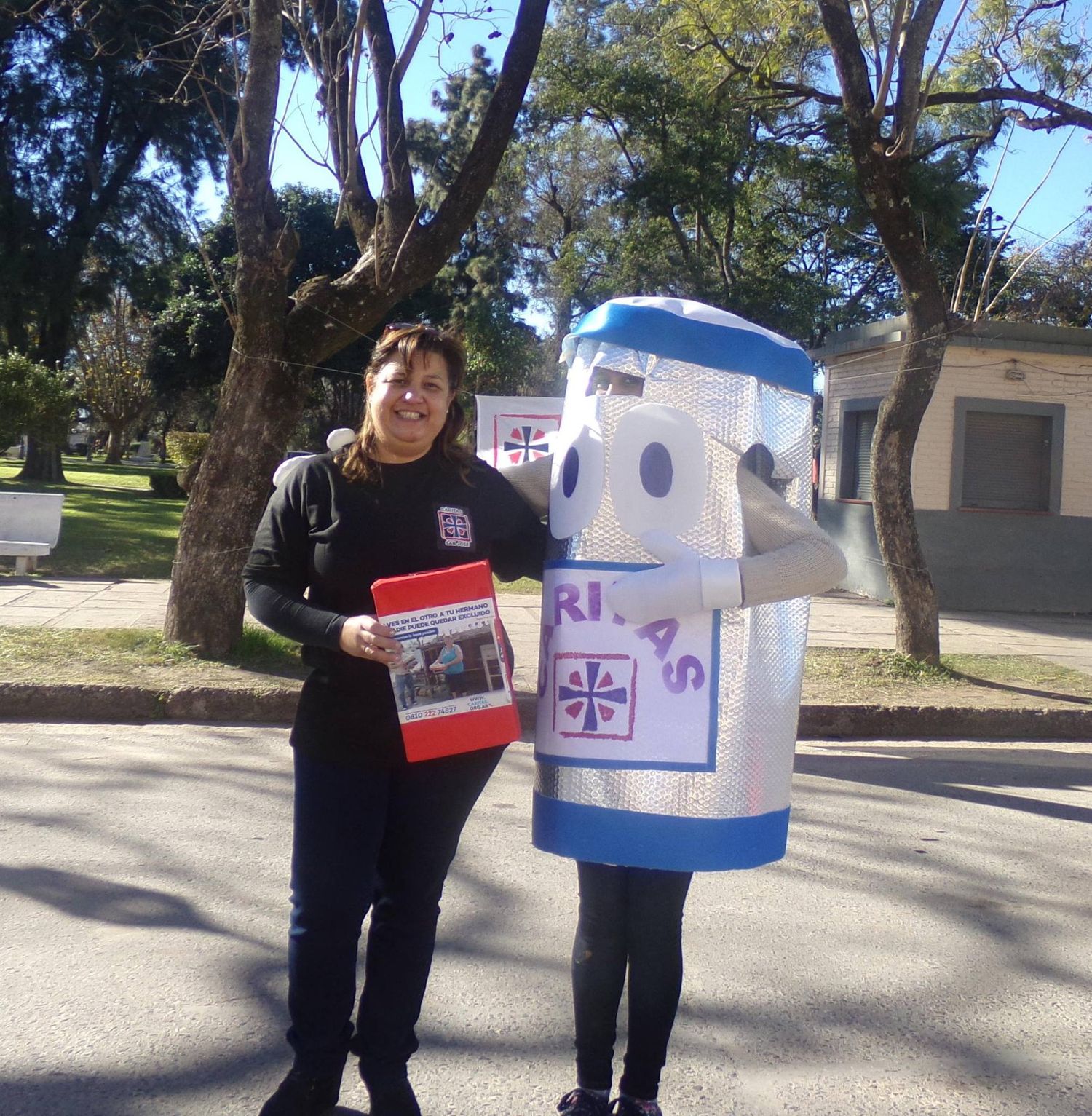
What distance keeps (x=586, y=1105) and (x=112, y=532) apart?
15.1m

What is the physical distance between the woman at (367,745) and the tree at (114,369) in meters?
43.7

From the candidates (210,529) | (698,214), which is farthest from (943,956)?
(698,214)

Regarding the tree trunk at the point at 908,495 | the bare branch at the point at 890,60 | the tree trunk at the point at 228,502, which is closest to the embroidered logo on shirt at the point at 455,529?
the tree trunk at the point at 228,502

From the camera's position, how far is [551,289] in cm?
3062

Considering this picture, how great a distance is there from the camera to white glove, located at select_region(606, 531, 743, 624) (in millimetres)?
2432

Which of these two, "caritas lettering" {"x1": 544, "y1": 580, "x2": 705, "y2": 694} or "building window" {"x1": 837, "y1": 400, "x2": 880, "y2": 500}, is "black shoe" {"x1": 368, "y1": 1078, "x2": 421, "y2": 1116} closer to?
"caritas lettering" {"x1": 544, "y1": 580, "x2": 705, "y2": 694}

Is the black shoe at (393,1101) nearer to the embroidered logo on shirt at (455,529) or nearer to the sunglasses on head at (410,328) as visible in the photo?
the embroidered logo on shirt at (455,529)

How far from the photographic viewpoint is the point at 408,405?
2.64m

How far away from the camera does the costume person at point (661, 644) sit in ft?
8.29

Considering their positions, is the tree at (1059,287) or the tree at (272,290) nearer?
the tree at (272,290)

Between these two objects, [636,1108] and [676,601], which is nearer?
[676,601]

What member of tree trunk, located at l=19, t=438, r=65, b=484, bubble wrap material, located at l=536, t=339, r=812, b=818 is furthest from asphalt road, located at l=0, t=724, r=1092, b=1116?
tree trunk, located at l=19, t=438, r=65, b=484

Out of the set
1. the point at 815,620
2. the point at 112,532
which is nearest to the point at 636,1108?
the point at 815,620

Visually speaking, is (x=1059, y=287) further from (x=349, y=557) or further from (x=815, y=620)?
(x=349, y=557)
